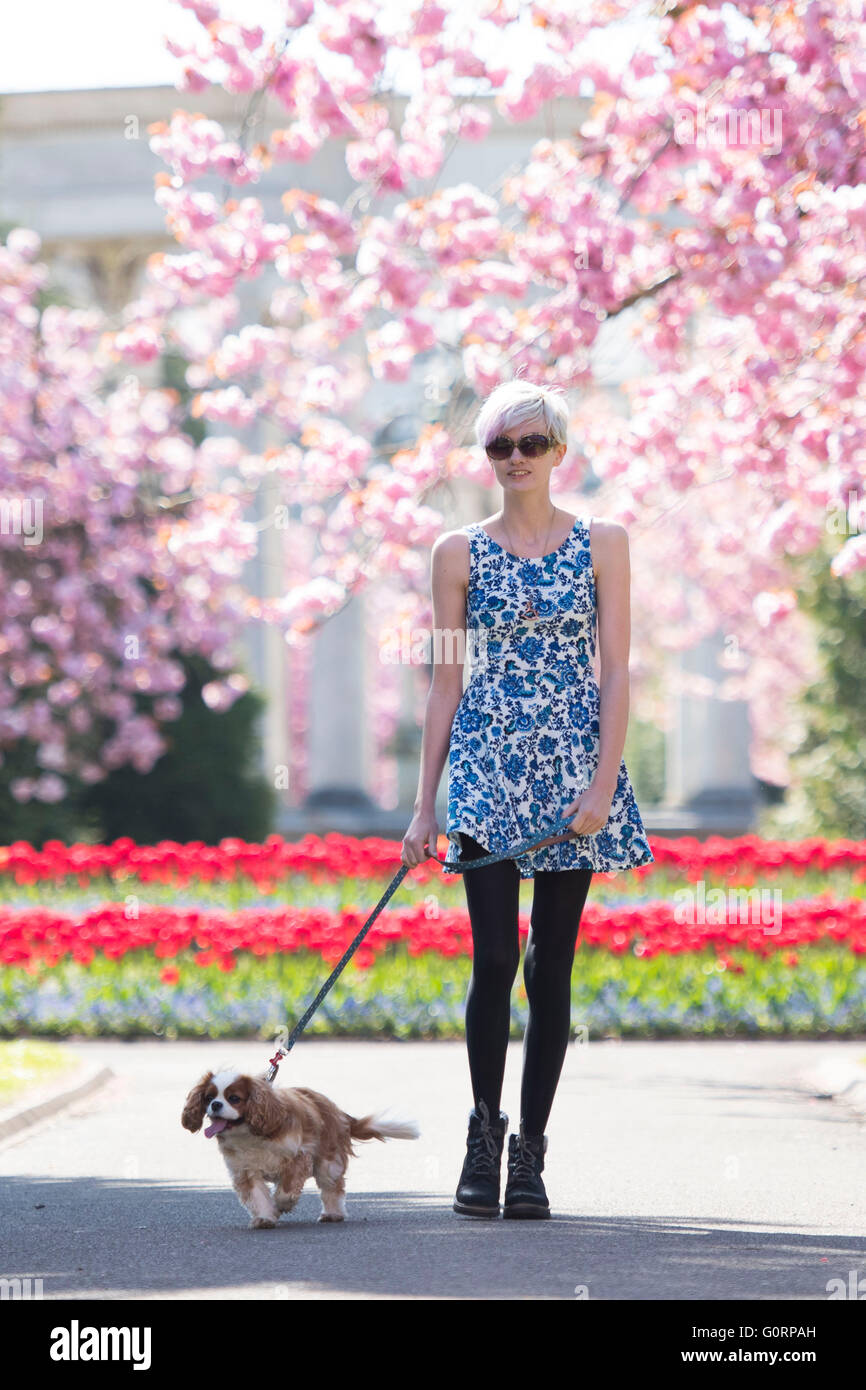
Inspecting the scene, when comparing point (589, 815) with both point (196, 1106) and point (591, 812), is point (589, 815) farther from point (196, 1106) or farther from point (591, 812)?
point (196, 1106)

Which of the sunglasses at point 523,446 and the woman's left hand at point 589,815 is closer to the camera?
the woman's left hand at point 589,815

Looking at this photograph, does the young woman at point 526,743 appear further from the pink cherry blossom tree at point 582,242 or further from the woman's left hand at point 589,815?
the pink cherry blossom tree at point 582,242

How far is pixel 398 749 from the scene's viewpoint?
138 feet

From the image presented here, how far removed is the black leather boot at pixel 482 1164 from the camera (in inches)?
221

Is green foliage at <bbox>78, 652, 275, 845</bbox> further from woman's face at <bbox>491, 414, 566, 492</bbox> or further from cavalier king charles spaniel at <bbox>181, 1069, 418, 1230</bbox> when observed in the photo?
woman's face at <bbox>491, 414, 566, 492</bbox>

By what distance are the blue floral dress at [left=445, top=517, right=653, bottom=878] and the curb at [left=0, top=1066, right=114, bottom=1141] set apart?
2.97 m

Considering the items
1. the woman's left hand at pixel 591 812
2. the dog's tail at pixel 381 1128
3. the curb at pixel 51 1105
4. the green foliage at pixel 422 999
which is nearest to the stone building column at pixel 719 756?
the green foliage at pixel 422 999

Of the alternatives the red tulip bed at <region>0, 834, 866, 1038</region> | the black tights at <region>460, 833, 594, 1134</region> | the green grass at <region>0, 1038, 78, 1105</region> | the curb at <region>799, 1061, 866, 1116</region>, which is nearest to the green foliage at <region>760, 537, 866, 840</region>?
the red tulip bed at <region>0, 834, 866, 1038</region>

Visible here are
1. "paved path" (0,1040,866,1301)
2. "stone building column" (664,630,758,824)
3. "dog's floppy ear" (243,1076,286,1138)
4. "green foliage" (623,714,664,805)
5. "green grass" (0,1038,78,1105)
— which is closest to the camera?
"paved path" (0,1040,866,1301)

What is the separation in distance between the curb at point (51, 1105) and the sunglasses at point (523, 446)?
345cm

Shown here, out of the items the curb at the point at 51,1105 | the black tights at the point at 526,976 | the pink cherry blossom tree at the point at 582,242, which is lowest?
the curb at the point at 51,1105

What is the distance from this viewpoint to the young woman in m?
5.61

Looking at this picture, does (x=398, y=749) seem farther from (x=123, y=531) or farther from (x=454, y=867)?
(x=454, y=867)

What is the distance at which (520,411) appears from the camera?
562cm
